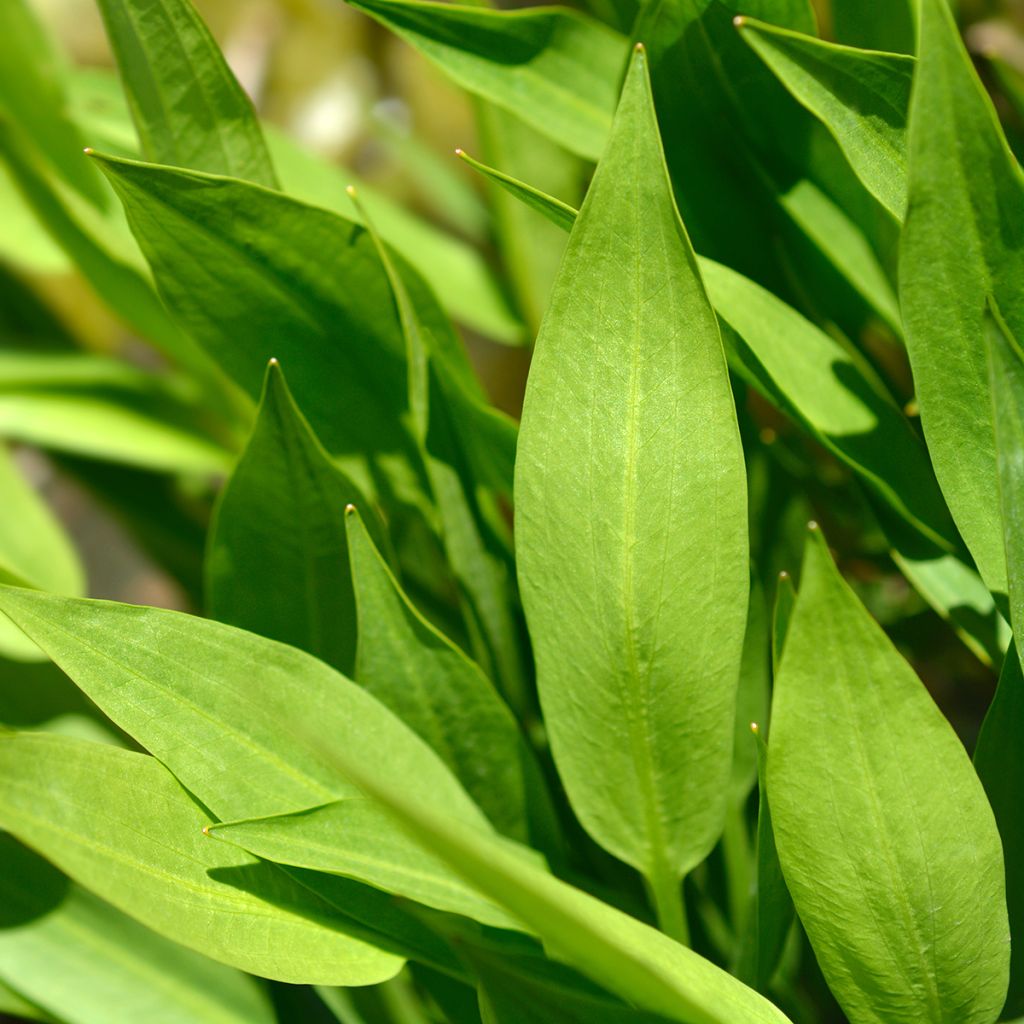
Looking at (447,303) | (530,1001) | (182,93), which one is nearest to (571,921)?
(530,1001)

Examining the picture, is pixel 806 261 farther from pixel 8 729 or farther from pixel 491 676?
pixel 8 729

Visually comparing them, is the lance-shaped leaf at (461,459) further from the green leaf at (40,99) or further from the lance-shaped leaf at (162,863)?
the green leaf at (40,99)

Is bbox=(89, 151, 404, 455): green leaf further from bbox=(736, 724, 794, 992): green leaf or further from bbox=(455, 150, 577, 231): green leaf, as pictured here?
bbox=(736, 724, 794, 992): green leaf

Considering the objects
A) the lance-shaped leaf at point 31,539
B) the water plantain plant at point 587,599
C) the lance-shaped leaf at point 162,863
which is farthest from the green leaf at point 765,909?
the lance-shaped leaf at point 31,539

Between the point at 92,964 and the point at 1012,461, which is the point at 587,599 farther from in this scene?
the point at 92,964

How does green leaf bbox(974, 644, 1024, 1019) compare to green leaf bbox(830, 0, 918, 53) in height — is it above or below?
below

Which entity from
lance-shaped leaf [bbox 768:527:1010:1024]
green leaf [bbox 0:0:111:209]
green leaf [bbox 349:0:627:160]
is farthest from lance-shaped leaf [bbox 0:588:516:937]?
green leaf [bbox 0:0:111:209]

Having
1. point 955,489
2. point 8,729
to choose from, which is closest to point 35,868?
point 8,729
